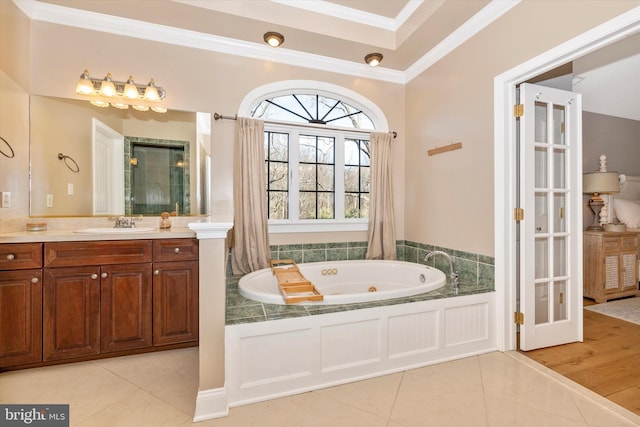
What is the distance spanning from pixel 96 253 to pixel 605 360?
367 cm

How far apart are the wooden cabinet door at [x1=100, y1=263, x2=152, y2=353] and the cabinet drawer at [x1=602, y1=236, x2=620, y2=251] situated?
472 centimetres

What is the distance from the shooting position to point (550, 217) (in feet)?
7.67

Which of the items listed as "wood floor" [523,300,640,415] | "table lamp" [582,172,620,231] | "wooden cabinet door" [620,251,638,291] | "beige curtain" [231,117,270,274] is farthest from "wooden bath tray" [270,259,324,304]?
"wooden cabinet door" [620,251,638,291]

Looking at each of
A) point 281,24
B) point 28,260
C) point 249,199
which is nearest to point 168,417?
point 28,260

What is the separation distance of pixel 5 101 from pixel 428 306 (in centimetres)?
323

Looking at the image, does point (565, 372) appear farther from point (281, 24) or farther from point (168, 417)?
point (281, 24)

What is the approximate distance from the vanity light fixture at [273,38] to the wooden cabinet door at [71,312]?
2.23m

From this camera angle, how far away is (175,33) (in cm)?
256

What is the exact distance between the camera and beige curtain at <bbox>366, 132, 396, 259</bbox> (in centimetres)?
317

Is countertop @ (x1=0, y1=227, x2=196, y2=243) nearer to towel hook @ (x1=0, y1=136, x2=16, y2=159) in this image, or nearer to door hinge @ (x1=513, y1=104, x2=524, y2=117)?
towel hook @ (x1=0, y1=136, x2=16, y2=159)

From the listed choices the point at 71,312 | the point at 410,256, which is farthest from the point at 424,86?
the point at 71,312

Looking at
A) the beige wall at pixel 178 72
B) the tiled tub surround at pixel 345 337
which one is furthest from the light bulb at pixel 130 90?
the tiled tub surround at pixel 345 337

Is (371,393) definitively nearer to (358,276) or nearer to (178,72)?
(358,276)

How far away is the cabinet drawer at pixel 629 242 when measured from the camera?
3555mm
